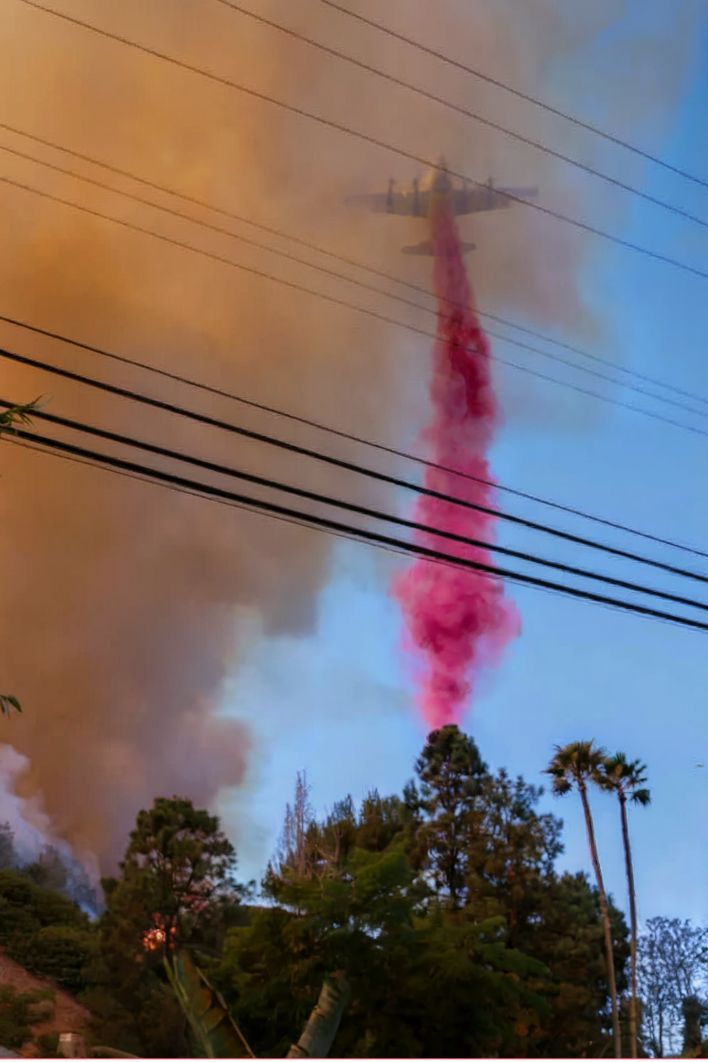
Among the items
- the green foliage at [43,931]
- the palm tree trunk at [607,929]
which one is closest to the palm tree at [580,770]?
the palm tree trunk at [607,929]

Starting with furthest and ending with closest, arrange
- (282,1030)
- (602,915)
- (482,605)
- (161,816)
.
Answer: (482,605) < (602,915) < (161,816) < (282,1030)

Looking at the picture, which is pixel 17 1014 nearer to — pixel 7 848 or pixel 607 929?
pixel 7 848

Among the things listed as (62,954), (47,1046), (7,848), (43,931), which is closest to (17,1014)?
(47,1046)

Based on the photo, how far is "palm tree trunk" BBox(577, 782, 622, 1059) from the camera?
2808cm

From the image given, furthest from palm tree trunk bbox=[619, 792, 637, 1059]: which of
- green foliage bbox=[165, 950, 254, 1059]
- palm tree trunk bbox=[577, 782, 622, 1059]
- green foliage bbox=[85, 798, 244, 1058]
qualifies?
green foliage bbox=[165, 950, 254, 1059]

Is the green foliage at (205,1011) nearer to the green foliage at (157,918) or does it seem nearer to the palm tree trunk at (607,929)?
the green foliage at (157,918)

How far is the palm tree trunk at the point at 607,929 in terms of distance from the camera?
2808cm

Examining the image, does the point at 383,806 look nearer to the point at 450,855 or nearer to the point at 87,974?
the point at 450,855

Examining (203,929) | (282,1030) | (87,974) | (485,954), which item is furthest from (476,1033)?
(87,974)

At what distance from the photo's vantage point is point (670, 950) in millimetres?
29875

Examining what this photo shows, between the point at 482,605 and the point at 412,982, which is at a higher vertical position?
the point at 482,605

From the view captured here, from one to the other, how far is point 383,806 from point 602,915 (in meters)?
6.36

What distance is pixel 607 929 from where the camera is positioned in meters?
28.6

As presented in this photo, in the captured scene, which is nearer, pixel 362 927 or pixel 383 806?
pixel 362 927
